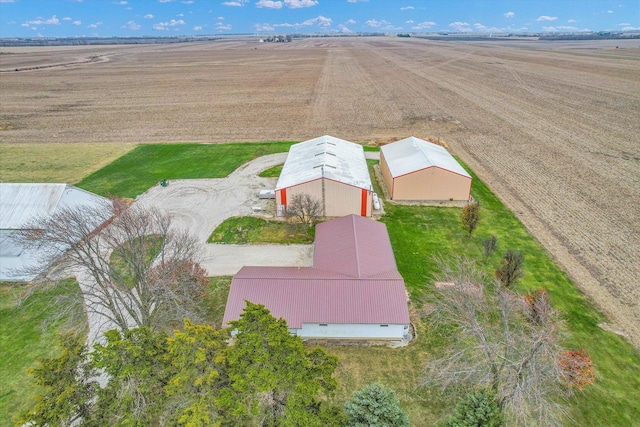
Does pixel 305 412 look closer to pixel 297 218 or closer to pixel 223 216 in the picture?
pixel 297 218

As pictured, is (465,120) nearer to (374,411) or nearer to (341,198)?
(341,198)

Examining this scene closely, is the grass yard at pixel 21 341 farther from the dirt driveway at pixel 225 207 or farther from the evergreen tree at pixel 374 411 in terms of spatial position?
the evergreen tree at pixel 374 411

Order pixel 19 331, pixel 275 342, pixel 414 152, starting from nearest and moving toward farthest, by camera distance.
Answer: pixel 275 342 → pixel 19 331 → pixel 414 152

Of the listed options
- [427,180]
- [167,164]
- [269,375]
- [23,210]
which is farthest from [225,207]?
[269,375]

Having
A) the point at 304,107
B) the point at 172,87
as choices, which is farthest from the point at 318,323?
the point at 172,87

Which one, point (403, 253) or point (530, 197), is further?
point (530, 197)
